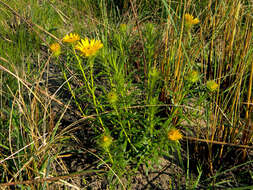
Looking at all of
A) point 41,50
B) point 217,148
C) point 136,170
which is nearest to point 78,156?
point 136,170

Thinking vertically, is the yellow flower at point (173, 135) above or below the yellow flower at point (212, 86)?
below

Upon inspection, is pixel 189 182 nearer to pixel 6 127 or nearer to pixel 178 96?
pixel 178 96

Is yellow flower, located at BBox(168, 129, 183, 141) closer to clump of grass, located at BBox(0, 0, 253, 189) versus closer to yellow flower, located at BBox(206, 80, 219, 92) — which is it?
clump of grass, located at BBox(0, 0, 253, 189)

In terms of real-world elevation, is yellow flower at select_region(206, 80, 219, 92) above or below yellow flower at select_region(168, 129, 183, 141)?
above

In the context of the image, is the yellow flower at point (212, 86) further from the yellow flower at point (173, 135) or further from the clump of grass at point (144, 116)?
the yellow flower at point (173, 135)

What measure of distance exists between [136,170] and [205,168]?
0.35m

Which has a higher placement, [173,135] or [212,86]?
[212,86]

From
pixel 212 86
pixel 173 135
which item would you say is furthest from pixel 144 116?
pixel 212 86

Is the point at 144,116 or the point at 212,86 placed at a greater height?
the point at 212,86

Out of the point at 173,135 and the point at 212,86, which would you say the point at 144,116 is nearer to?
the point at 173,135

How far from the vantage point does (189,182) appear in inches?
39.3

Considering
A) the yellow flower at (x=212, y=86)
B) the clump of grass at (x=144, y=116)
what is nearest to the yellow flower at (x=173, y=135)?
the clump of grass at (x=144, y=116)

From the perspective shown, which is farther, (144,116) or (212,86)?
(144,116)

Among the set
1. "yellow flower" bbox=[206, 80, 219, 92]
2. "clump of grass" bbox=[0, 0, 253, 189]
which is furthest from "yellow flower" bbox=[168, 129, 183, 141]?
"yellow flower" bbox=[206, 80, 219, 92]
